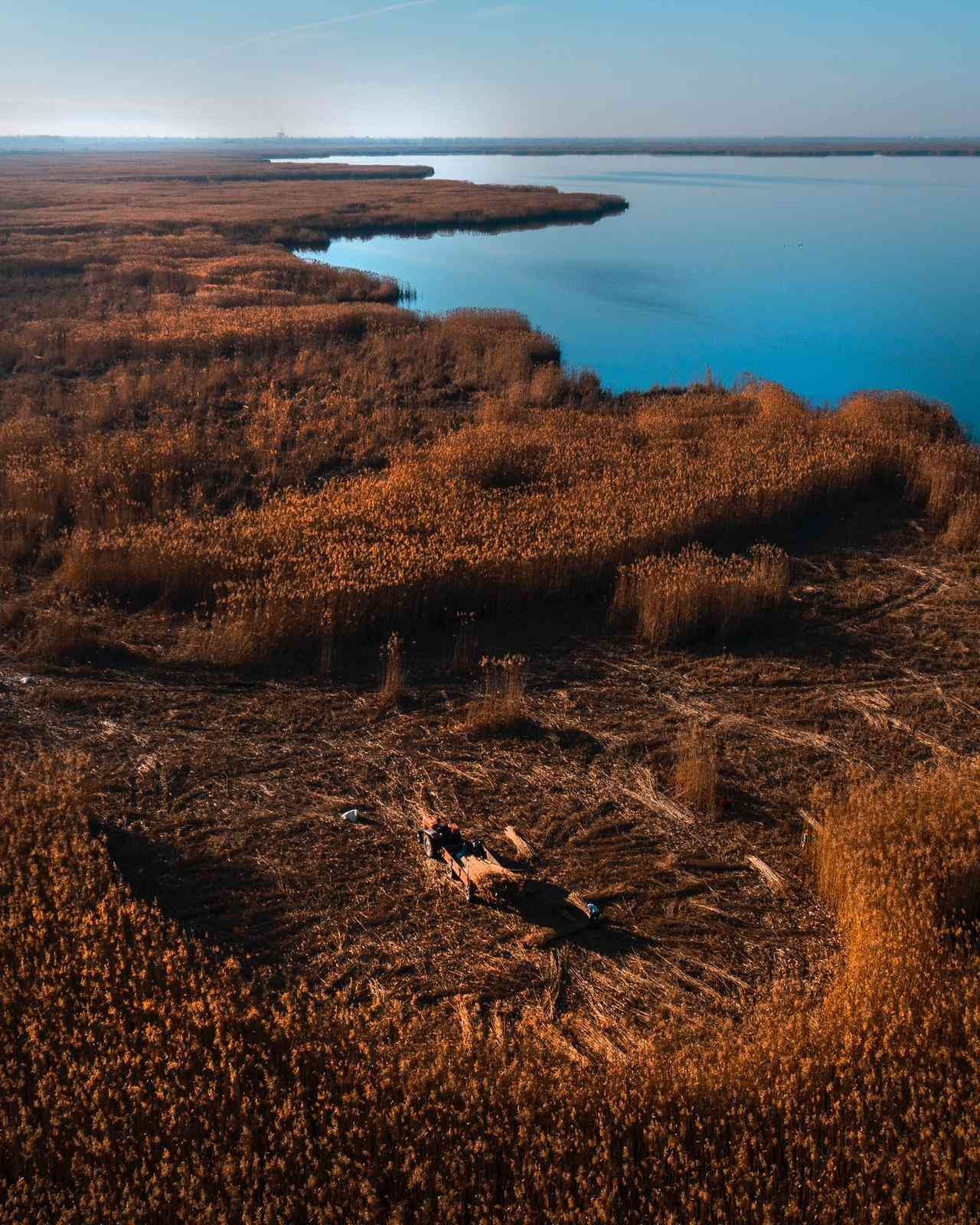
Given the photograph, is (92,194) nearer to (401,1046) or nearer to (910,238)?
(910,238)

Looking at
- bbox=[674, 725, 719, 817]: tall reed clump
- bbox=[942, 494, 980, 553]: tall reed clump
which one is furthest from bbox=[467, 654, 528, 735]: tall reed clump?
bbox=[942, 494, 980, 553]: tall reed clump

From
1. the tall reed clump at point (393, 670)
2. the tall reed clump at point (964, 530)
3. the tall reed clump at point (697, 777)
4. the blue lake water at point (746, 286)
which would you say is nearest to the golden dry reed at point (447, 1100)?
the tall reed clump at point (697, 777)

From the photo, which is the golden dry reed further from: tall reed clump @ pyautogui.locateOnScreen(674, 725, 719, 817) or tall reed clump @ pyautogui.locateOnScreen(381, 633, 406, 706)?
tall reed clump @ pyautogui.locateOnScreen(381, 633, 406, 706)

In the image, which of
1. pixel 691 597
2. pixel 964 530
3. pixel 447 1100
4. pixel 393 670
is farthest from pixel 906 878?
pixel 964 530

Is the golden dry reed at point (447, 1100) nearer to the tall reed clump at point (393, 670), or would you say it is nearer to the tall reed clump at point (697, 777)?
the tall reed clump at point (697, 777)

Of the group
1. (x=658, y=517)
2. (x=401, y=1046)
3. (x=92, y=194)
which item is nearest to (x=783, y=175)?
(x=92, y=194)

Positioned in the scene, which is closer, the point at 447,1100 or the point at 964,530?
the point at 447,1100

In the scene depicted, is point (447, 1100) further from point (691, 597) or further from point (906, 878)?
point (691, 597)
